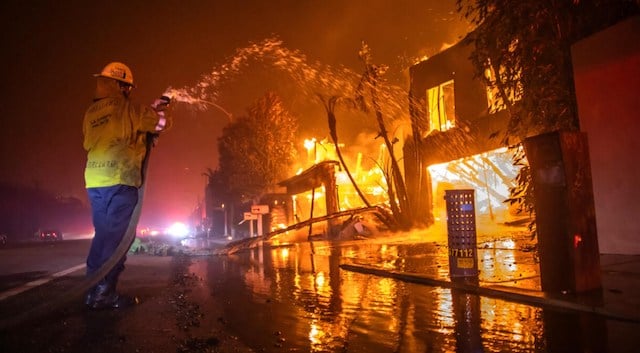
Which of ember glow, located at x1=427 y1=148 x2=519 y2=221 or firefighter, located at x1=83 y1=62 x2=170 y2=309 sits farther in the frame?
ember glow, located at x1=427 y1=148 x2=519 y2=221

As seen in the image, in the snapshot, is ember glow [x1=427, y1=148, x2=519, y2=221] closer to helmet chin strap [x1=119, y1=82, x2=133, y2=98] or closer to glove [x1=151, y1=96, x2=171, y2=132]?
glove [x1=151, y1=96, x2=171, y2=132]

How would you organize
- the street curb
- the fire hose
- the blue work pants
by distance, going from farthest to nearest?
the blue work pants → the street curb → the fire hose

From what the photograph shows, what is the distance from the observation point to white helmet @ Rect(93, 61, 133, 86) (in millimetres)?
4801

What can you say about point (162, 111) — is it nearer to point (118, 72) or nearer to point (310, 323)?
point (118, 72)

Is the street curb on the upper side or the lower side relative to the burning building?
lower

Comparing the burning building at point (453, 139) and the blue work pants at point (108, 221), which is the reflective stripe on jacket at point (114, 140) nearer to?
the blue work pants at point (108, 221)

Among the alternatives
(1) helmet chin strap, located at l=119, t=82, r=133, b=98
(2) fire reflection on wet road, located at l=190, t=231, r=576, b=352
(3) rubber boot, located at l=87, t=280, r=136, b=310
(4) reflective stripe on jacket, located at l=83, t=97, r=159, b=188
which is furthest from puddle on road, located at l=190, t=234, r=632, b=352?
(1) helmet chin strap, located at l=119, t=82, r=133, b=98

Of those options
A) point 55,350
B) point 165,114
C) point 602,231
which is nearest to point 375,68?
point 602,231

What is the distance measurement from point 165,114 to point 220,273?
4.32 metres

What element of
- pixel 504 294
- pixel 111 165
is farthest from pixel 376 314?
pixel 111 165

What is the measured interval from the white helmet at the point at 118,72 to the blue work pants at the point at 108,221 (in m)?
1.19

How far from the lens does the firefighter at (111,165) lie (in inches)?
177

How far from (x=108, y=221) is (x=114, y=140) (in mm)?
818

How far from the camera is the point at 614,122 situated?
7.73m
